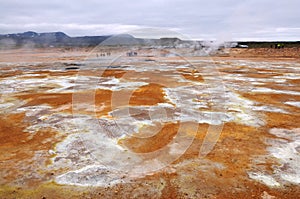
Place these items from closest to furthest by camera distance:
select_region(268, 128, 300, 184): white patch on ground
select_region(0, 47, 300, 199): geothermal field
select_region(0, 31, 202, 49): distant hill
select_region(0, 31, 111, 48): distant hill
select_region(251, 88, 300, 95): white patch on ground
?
select_region(0, 47, 300, 199): geothermal field < select_region(268, 128, 300, 184): white patch on ground < select_region(251, 88, 300, 95): white patch on ground < select_region(0, 31, 202, 49): distant hill < select_region(0, 31, 111, 48): distant hill

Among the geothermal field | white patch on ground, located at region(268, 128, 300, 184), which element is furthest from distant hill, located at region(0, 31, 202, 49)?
white patch on ground, located at region(268, 128, 300, 184)

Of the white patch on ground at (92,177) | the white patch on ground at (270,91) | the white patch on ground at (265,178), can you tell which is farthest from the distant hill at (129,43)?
the white patch on ground at (92,177)

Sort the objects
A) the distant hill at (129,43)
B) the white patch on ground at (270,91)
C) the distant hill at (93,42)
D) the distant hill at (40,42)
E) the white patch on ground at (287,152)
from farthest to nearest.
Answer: the distant hill at (40,42)
the distant hill at (93,42)
the distant hill at (129,43)
the white patch on ground at (270,91)
the white patch on ground at (287,152)

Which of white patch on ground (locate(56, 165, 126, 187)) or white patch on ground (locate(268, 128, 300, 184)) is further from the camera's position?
white patch on ground (locate(268, 128, 300, 184))

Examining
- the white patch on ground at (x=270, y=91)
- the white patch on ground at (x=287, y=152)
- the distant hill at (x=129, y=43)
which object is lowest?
the white patch on ground at (x=287, y=152)

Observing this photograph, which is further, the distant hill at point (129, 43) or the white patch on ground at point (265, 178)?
the distant hill at point (129, 43)

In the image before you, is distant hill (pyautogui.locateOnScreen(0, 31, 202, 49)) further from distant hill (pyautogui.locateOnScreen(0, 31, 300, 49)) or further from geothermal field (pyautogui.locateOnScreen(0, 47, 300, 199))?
geothermal field (pyautogui.locateOnScreen(0, 47, 300, 199))

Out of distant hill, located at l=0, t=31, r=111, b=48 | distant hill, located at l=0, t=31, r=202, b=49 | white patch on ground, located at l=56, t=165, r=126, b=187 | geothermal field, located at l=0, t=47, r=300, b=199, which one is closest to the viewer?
geothermal field, located at l=0, t=47, r=300, b=199

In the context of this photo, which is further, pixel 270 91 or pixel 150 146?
pixel 270 91

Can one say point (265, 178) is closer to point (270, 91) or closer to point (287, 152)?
point (287, 152)

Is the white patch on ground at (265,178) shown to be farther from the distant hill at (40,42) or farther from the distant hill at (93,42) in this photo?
the distant hill at (40,42)

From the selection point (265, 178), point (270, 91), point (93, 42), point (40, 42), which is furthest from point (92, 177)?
point (40, 42)

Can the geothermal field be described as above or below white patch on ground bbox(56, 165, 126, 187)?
above

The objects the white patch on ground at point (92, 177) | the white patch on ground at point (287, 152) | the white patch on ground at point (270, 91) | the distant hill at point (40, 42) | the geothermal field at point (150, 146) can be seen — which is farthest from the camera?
the distant hill at point (40, 42)
